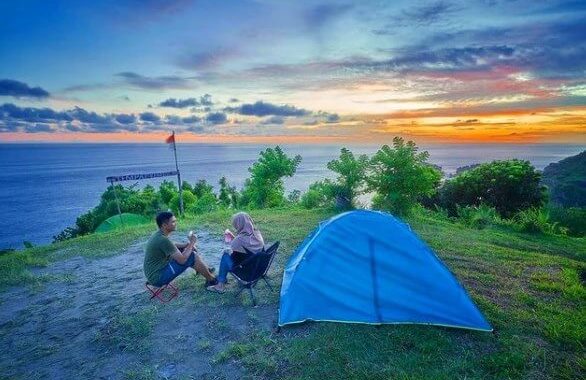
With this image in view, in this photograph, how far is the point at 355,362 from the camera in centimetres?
443

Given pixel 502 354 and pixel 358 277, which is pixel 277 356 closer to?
pixel 358 277

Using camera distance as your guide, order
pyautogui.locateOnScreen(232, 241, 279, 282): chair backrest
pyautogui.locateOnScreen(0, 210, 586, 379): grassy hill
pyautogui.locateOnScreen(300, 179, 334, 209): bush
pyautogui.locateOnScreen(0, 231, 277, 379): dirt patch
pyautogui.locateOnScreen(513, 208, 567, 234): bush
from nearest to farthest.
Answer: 1. pyautogui.locateOnScreen(0, 210, 586, 379): grassy hill
2. pyautogui.locateOnScreen(0, 231, 277, 379): dirt patch
3. pyautogui.locateOnScreen(232, 241, 279, 282): chair backrest
4. pyautogui.locateOnScreen(513, 208, 567, 234): bush
5. pyautogui.locateOnScreen(300, 179, 334, 209): bush

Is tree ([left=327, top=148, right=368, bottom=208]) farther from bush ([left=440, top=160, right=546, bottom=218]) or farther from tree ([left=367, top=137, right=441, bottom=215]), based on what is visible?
bush ([left=440, top=160, right=546, bottom=218])

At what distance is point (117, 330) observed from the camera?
220 inches

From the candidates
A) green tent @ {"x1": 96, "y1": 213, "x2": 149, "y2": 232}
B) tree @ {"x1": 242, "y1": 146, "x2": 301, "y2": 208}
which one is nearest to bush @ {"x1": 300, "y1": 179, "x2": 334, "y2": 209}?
tree @ {"x1": 242, "y1": 146, "x2": 301, "y2": 208}

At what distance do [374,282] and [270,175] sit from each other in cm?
1476

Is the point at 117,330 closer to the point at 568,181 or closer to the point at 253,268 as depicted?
the point at 253,268

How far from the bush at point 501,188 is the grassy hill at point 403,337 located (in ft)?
37.7

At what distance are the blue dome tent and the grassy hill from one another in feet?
0.64

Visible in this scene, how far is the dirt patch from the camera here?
465 centimetres

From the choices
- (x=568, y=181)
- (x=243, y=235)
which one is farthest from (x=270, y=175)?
(x=568, y=181)

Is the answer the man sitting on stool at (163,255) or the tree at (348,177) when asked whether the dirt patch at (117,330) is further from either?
the tree at (348,177)

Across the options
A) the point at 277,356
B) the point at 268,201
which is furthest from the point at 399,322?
the point at 268,201

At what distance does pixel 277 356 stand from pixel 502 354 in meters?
3.03
